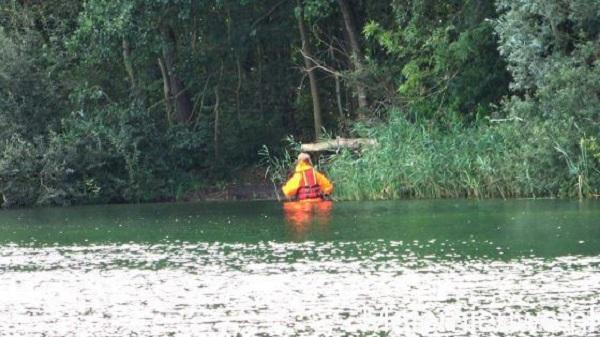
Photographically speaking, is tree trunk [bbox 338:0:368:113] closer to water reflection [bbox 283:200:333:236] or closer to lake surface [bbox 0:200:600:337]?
water reflection [bbox 283:200:333:236]

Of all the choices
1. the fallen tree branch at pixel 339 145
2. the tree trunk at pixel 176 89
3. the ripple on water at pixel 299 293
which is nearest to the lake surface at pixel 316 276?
the ripple on water at pixel 299 293

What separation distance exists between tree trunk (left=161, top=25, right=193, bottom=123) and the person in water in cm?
948

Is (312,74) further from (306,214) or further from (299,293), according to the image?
(299,293)

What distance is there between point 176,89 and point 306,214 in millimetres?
13758

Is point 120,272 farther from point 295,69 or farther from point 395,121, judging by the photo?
point 295,69

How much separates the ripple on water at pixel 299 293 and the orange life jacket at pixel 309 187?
31.7ft

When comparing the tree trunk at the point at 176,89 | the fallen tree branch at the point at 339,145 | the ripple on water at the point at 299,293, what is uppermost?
the tree trunk at the point at 176,89

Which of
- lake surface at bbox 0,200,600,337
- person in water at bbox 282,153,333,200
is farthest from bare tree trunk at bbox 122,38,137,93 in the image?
lake surface at bbox 0,200,600,337

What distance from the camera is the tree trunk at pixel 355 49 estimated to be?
111ft

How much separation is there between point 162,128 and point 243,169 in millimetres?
2533

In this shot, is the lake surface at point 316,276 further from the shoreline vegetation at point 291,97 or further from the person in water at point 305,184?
the shoreline vegetation at point 291,97

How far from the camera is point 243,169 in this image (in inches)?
1469

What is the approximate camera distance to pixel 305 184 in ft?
90.3

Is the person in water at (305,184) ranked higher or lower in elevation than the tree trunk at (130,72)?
lower
